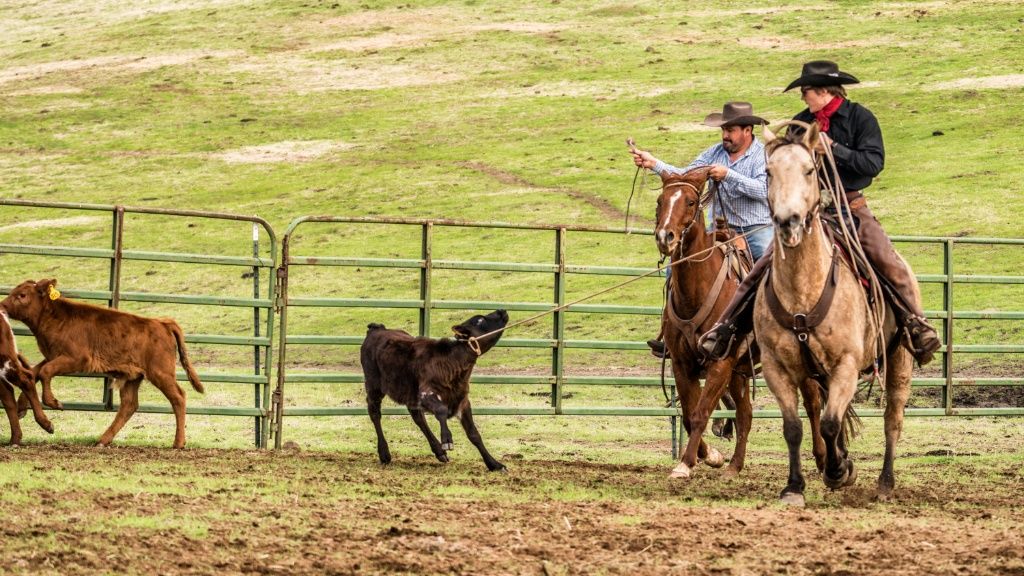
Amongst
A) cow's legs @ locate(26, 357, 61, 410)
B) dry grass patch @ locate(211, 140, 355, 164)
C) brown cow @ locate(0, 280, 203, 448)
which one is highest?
dry grass patch @ locate(211, 140, 355, 164)

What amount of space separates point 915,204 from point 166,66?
32424mm

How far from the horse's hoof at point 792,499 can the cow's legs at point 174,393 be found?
464cm

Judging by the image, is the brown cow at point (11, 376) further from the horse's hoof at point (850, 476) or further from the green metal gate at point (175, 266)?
the horse's hoof at point (850, 476)

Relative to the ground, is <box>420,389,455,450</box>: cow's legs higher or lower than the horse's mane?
lower

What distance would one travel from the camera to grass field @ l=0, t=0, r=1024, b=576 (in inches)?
252

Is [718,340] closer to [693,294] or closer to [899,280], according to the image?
[693,294]

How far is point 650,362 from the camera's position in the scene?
21266 mm

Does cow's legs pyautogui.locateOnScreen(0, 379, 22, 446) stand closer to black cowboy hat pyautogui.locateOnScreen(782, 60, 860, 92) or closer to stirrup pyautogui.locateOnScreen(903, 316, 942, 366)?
black cowboy hat pyautogui.locateOnScreen(782, 60, 860, 92)

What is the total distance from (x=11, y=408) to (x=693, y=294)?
4.91 metres

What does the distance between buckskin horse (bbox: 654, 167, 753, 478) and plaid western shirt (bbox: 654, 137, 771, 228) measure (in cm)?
38

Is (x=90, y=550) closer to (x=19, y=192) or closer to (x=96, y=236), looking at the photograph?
(x=96, y=236)

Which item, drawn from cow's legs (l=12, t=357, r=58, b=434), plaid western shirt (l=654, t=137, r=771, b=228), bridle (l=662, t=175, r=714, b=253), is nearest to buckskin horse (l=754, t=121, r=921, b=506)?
bridle (l=662, t=175, r=714, b=253)

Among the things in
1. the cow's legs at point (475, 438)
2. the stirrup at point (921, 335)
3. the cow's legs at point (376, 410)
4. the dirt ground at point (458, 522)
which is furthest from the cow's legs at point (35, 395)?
the stirrup at point (921, 335)

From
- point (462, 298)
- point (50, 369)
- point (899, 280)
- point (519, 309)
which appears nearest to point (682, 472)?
point (899, 280)
